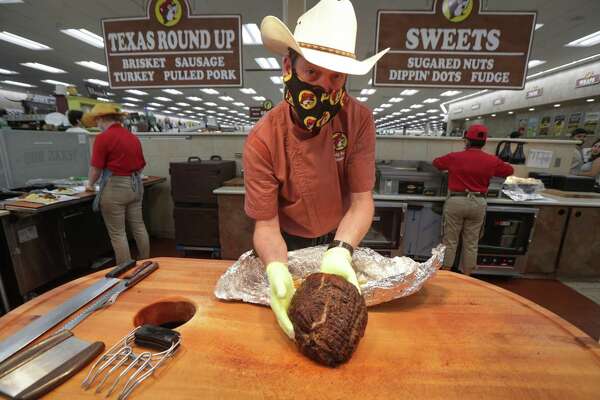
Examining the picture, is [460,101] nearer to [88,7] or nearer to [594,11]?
[594,11]

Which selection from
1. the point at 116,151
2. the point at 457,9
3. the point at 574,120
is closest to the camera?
the point at 457,9

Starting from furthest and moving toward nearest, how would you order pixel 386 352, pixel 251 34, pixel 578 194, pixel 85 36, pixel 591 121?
pixel 591 121 < pixel 85 36 < pixel 251 34 < pixel 578 194 < pixel 386 352

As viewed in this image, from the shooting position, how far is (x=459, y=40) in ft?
7.83

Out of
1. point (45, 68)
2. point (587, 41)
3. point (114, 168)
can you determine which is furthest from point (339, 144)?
point (45, 68)

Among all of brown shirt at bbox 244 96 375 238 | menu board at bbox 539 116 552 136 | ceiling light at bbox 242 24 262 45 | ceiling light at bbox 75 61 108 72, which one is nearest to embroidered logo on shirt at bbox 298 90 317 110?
brown shirt at bbox 244 96 375 238

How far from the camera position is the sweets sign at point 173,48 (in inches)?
99.3

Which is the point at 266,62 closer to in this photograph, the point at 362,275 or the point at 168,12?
the point at 168,12

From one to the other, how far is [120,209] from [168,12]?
1.98 m

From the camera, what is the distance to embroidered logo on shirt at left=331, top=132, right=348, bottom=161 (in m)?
1.10

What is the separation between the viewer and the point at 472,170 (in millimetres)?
2605

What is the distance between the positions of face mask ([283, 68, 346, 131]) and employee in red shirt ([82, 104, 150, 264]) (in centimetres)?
234

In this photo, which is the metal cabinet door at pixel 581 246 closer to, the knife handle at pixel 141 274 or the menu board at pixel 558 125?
the knife handle at pixel 141 274

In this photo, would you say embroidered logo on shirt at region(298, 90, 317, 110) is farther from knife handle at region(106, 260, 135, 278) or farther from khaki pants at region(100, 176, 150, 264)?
khaki pants at region(100, 176, 150, 264)

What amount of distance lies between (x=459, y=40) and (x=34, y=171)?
4.53 m
